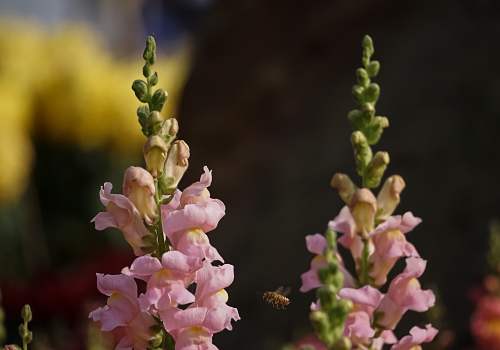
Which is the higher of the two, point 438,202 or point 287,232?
point 438,202

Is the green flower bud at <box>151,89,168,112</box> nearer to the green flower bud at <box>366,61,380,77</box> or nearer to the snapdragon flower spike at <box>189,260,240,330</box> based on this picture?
the snapdragon flower spike at <box>189,260,240,330</box>

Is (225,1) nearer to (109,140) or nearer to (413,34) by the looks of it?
(413,34)

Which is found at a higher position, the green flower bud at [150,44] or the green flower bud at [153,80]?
the green flower bud at [150,44]

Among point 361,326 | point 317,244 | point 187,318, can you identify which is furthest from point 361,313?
point 187,318

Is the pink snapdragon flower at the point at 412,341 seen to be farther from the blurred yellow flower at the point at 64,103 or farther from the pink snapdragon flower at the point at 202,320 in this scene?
the blurred yellow flower at the point at 64,103

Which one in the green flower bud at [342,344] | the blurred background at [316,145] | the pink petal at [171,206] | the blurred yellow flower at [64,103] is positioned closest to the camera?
the green flower bud at [342,344]

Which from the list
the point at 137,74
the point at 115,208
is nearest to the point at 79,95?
the point at 137,74

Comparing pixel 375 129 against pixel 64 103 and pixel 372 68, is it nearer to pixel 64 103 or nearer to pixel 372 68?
pixel 372 68

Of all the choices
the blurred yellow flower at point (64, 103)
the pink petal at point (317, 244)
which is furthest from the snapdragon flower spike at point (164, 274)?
the blurred yellow flower at point (64, 103)
